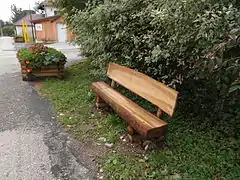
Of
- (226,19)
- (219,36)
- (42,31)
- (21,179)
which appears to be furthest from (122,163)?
(42,31)

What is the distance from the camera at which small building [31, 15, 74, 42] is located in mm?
26786

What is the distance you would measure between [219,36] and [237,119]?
1.22 meters

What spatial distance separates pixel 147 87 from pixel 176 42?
2.45 feet

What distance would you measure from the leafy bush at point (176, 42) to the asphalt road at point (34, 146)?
1599 mm

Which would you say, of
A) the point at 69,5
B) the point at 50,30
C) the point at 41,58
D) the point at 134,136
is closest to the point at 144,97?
the point at 134,136

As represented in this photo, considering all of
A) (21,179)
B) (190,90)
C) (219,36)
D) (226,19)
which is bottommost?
(21,179)

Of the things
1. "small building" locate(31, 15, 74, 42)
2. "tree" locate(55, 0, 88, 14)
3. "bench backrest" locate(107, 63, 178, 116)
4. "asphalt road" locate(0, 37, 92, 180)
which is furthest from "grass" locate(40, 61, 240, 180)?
"small building" locate(31, 15, 74, 42)

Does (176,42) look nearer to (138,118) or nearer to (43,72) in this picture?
(138,118)

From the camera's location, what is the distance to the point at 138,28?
13.1 ft

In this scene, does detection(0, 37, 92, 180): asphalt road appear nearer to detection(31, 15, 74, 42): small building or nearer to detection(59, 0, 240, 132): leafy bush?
detection(59, 0, 240, 132): leafy bush

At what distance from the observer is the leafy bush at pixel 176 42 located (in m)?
2.63

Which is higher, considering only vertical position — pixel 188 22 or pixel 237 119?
pixel 188 22

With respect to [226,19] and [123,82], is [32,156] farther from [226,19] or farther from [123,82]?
[226,19]

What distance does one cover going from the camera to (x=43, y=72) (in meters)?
6.81
